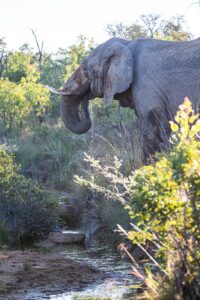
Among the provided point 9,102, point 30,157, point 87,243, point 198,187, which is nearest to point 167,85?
point 87,243

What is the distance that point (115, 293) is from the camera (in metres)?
7.36

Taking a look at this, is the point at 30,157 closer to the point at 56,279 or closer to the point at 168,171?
the point at 56,279

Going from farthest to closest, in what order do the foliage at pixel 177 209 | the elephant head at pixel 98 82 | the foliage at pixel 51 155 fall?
the foliage at pixel 51 155, the elephant head at pixel 98 82, the foliage at pixel 177 209

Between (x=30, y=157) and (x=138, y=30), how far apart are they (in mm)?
17125

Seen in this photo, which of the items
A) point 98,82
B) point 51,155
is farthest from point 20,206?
point 51,155

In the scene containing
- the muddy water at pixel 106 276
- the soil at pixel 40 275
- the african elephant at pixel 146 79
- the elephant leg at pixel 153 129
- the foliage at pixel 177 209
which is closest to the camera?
the foliage at pixel 177 209

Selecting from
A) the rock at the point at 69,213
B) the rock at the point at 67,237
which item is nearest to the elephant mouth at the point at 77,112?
the rock at the point at 67,237

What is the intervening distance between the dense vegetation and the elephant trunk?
2.12 ft

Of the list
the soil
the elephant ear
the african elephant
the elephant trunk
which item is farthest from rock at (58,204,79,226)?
the soil

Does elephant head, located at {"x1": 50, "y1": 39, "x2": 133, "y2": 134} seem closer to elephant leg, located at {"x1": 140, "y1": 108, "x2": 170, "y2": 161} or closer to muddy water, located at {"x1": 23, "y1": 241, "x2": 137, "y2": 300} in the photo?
elephant leg, located at {"x1": 140, "y1": 108, "x2": 170, "y2": 161}

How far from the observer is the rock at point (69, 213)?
44.0 ft

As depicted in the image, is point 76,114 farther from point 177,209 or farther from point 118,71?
point 177,209

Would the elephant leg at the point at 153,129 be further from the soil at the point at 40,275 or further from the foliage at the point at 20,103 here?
the foliage at the point at 20,103

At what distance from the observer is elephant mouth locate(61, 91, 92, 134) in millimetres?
12102
